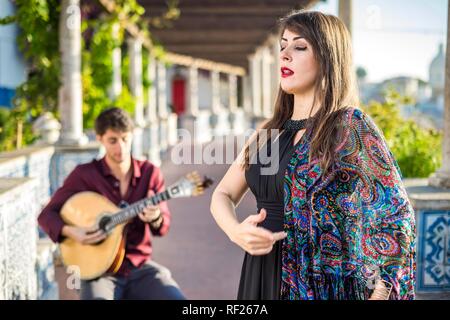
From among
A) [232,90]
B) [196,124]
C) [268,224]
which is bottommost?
[196,124]

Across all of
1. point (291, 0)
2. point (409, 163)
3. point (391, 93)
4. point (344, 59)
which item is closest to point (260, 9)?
point (291, 0)

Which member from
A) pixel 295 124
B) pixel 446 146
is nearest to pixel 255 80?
pixel 446 146

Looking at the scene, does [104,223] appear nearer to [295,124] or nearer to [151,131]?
[295,124]

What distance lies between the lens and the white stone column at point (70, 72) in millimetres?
6488

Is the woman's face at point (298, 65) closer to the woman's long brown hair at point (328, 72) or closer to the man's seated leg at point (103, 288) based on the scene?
the woman's long brown hair at point (328, 72)

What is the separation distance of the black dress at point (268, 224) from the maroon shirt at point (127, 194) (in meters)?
1.56

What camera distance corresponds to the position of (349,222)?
1.58m

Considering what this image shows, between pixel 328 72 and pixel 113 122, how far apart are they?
1.83m

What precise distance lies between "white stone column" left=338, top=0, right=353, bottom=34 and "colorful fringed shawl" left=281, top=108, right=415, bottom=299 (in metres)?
3.82

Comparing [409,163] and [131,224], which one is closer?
[131,224]

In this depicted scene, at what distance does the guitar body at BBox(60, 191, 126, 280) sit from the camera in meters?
3.17

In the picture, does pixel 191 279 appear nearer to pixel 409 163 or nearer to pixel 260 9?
pixel 409 163

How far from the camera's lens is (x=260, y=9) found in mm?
10578

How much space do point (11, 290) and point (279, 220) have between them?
1.65 meters
